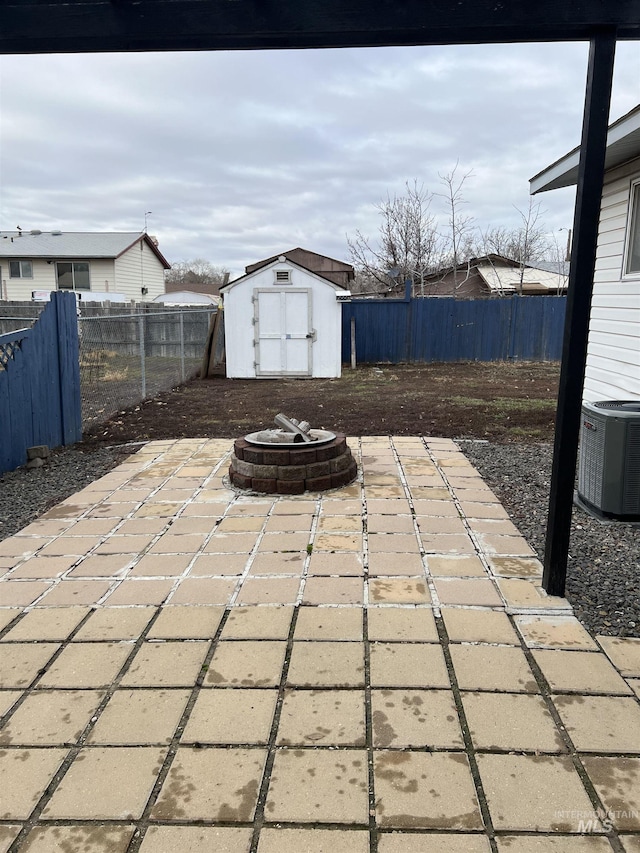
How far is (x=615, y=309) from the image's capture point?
6203 millimetres

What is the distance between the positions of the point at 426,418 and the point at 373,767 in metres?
6.45

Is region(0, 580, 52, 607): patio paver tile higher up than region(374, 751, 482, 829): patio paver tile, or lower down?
lower down

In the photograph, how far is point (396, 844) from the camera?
1.63 m

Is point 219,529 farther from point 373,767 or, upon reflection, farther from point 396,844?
point 396,844

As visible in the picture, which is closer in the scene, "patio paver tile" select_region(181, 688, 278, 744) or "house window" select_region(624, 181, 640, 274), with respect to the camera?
"patio paver tile" select_region(181, 688, 278, 744)

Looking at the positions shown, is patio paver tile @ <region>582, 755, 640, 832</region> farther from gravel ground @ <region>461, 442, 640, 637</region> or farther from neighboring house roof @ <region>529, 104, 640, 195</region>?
neighboring house roof @ <region>529, 104, 640, 195</region>

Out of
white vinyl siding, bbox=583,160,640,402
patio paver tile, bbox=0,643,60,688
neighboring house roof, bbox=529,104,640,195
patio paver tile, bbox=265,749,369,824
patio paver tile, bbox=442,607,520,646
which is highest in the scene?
neighboring house roof, bbox=529,104,640,195

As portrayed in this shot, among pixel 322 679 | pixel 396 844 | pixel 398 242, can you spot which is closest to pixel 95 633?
pixel 322 679

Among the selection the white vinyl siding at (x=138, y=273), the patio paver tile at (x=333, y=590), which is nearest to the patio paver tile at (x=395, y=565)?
the patio paver tile at (x=333, y=590)

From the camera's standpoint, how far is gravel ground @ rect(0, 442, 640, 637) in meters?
3.01

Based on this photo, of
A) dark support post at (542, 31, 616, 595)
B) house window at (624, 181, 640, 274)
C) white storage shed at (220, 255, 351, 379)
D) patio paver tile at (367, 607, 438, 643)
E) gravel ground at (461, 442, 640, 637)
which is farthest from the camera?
white storage shed at (220, 255, 351, 379)

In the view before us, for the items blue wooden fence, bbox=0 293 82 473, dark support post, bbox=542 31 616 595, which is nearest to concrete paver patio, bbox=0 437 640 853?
dark support post, bbox=542 31 616 595

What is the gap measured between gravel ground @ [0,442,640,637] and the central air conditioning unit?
0.52ft

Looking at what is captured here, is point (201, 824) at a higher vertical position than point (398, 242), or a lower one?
lower
